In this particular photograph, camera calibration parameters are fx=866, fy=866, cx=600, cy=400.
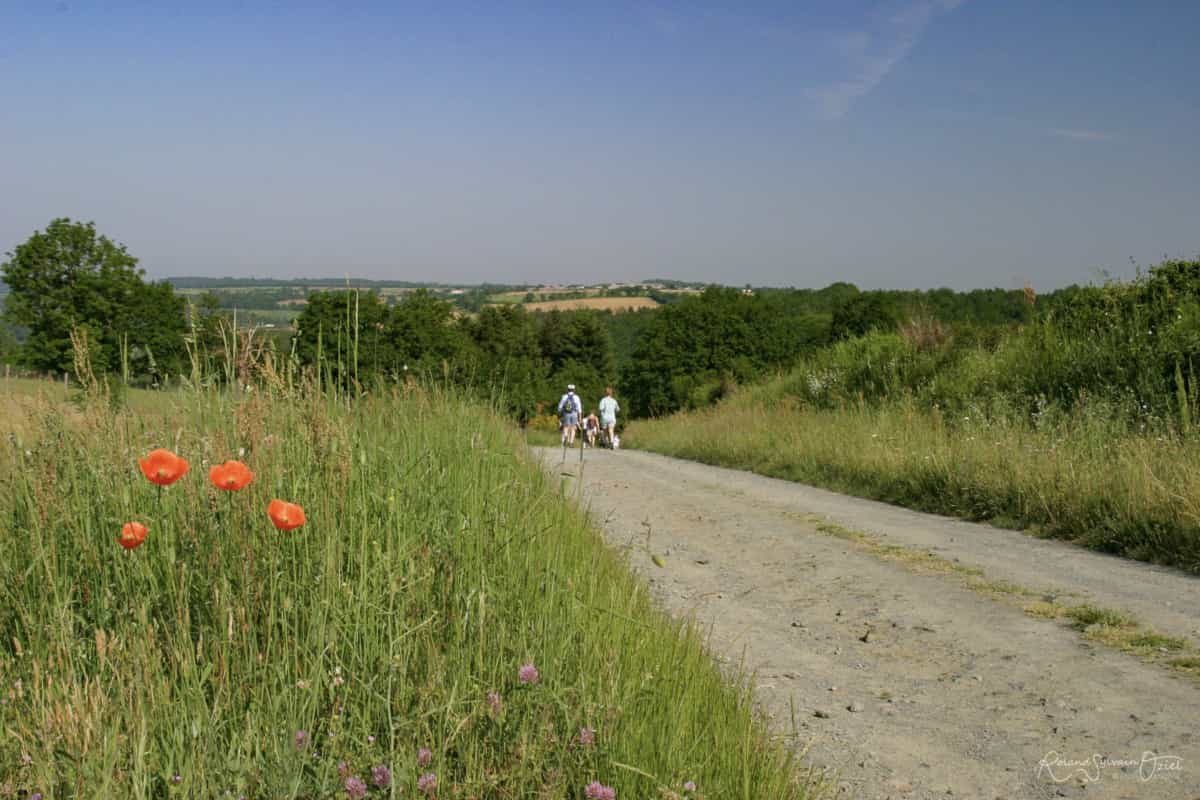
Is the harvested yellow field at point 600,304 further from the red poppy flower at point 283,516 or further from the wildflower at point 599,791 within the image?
the wildflower at point 599,791

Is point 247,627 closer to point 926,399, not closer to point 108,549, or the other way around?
point 108,549

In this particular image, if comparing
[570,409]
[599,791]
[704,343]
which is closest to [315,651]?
[599,791]

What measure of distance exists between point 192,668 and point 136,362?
13.8ft

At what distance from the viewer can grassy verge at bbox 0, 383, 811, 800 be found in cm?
224

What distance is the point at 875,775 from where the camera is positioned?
130 inches

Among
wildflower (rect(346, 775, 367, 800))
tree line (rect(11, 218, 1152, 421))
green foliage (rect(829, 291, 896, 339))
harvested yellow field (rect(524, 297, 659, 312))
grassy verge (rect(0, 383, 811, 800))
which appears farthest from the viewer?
harvested yellow field (rect(524, 297, 659, 312))

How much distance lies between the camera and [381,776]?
2.20 metres

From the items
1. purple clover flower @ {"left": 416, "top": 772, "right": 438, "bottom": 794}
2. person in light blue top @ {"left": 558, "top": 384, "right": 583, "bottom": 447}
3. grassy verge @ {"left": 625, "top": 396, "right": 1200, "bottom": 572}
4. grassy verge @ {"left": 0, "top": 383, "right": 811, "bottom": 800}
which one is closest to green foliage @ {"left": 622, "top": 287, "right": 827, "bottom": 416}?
person in light blue top @ {"left": 558, "top": 384, "right": 583, "bottom": 447}

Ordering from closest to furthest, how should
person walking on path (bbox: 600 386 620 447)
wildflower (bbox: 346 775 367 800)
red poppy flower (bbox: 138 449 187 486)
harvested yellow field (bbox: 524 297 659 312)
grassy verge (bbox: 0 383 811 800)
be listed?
wildflower (bbox: 346 775 367 800), grassy verge (bbox: 0 383 811 800), red poppy flower (bbox: 138 449 187 486), person walking on path (bbox: 600 386 620 447), harvested yellow field (bbox: 524 297 659 312)

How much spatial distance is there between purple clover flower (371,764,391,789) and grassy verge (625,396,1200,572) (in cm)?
616

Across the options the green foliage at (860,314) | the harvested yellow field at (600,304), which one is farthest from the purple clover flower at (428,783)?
the harvested yellow field at (600,304)

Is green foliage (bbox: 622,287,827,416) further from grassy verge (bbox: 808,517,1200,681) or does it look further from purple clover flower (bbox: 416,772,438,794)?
purple clover flower (bbox: 416,772,438,794)

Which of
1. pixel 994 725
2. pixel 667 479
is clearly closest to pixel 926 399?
pixel 667 479

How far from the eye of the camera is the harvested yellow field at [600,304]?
12921 cm
